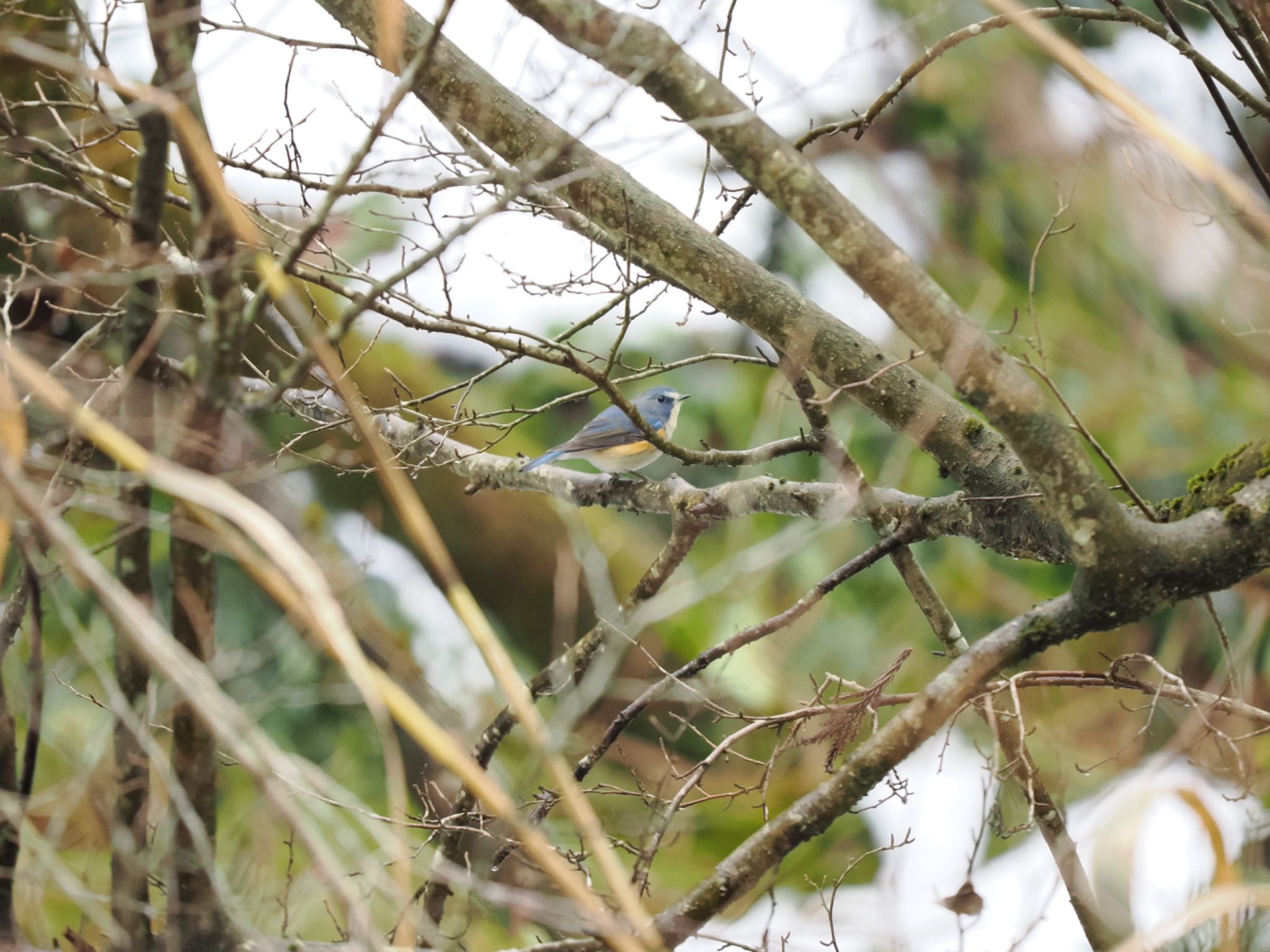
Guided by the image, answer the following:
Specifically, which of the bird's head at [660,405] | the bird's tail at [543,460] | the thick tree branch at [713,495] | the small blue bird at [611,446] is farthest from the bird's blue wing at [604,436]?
the thick tree branch at [713,495]

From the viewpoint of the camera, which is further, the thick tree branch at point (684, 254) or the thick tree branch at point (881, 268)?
the thick tree branch at point (684, 254)

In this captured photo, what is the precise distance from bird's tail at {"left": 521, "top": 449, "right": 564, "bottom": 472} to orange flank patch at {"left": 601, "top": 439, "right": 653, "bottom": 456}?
288 mm

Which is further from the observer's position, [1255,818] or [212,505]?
[1255,818]

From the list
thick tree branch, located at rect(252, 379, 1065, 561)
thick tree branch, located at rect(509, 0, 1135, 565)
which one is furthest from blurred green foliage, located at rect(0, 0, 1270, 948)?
thick tree branch, located at rect(509, 0, 1135, 565)

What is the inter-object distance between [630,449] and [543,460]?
587 mm

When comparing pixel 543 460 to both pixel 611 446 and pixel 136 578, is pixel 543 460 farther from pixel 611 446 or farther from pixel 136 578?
pixel 136 578

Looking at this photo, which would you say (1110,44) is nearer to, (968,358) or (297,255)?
(968,358)

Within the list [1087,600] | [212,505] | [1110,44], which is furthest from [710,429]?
[212,505]

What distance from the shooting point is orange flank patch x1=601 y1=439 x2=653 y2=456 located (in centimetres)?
331

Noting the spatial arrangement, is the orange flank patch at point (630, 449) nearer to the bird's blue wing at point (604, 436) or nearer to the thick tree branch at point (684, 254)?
the bird's blue wing at point (604, 436)

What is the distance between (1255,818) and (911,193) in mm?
3633

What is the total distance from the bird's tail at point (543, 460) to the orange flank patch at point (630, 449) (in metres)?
0.29

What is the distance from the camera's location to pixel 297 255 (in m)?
0.94

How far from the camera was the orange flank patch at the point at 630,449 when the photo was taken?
3312mm
